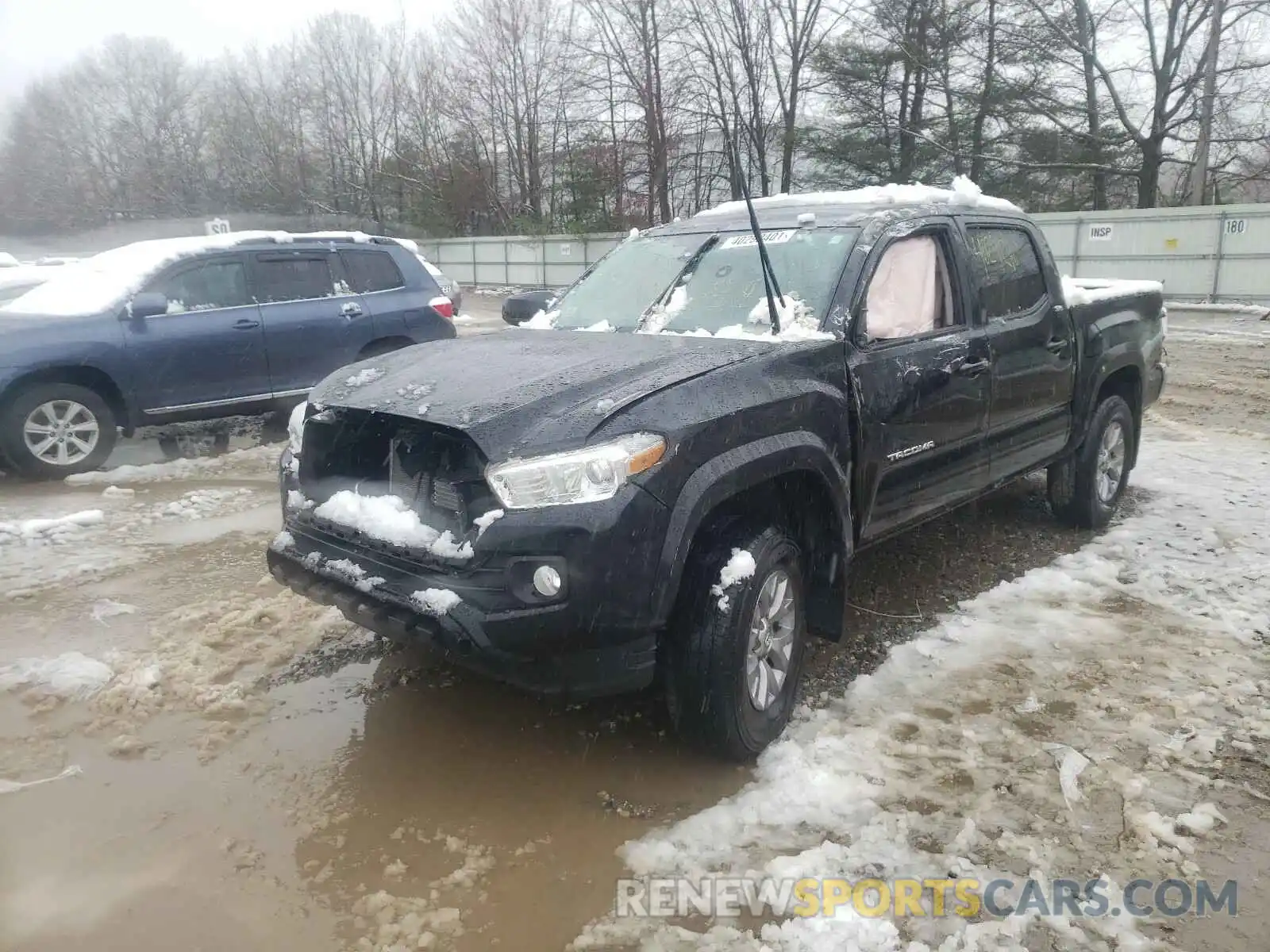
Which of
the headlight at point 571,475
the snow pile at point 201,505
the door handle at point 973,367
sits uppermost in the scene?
the door handle at point 973,367

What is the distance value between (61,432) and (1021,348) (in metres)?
6.59

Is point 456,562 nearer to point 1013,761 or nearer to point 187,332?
point 1013,761

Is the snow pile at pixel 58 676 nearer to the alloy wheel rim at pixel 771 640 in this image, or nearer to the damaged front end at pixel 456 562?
the damaged front end at pixel 456 562

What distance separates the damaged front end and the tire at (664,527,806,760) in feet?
0.54

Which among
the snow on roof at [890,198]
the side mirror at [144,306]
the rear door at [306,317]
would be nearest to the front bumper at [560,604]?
the snow on roof at [890,198]

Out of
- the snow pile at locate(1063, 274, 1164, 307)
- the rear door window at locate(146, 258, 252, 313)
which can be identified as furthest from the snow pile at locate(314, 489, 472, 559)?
the rear door window at locate(146, 258, 252, 313)

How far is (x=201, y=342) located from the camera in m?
7.40

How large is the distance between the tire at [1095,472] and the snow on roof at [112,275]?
21.8 feet

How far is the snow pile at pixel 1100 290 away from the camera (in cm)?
514

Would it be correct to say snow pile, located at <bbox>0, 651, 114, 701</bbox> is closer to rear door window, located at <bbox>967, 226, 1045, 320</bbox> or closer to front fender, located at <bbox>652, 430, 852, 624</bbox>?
front fender, located at <bbox>652, 430, 852, 624</bbox>

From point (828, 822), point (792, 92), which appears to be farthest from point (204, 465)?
point (792, 92)

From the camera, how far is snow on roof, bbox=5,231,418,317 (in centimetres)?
718

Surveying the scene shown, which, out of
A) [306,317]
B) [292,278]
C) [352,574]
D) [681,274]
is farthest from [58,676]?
[292,278]

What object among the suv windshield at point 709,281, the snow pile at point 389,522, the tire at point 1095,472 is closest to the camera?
the snow pile at point 389,522
